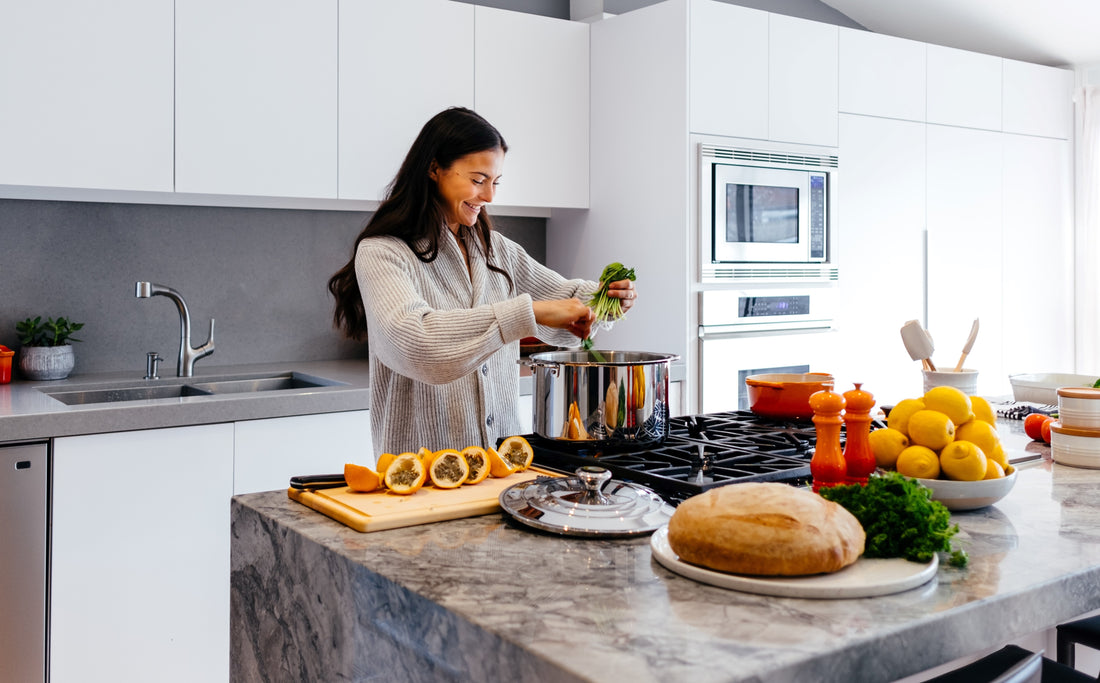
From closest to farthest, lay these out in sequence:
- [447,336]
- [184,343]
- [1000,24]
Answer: [447,336] < [184,343] < [1000,24]

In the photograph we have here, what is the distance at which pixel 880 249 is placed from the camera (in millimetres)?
4008

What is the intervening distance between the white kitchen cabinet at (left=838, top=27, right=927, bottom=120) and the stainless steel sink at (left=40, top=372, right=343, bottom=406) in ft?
7.74

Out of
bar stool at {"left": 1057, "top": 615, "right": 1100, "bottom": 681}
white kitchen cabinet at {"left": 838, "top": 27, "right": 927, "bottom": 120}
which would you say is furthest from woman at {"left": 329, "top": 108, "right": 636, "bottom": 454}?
Answer: white kitchen cabinet at {"left": 838, "top": 27, "right": 927, "bottom": 120}

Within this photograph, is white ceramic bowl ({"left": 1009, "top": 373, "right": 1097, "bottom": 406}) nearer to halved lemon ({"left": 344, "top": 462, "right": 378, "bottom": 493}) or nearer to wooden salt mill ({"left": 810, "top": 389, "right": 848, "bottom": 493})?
wooden salt mill ({"left": 810, "top": 389, "right": 848, "bottom": 493})

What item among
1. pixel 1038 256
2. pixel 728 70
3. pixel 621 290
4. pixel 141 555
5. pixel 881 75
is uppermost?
pixel 881 75

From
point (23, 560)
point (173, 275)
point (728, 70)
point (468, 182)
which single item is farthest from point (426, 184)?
point (728, 70)

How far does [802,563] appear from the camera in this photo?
1015 millimetres

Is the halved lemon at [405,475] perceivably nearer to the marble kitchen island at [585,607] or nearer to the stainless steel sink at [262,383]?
the marble kitchen island at [585,607]

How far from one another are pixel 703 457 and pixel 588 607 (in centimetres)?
60

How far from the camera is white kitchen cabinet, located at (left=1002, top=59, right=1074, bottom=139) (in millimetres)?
4504

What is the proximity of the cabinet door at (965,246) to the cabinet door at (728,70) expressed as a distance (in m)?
1.09

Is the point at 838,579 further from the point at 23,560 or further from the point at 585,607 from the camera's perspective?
the point at 23,560

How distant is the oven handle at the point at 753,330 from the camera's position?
135 inches

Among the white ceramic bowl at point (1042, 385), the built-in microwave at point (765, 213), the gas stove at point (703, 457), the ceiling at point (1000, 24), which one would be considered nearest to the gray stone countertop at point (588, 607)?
the gas stove at point (703, 457)
